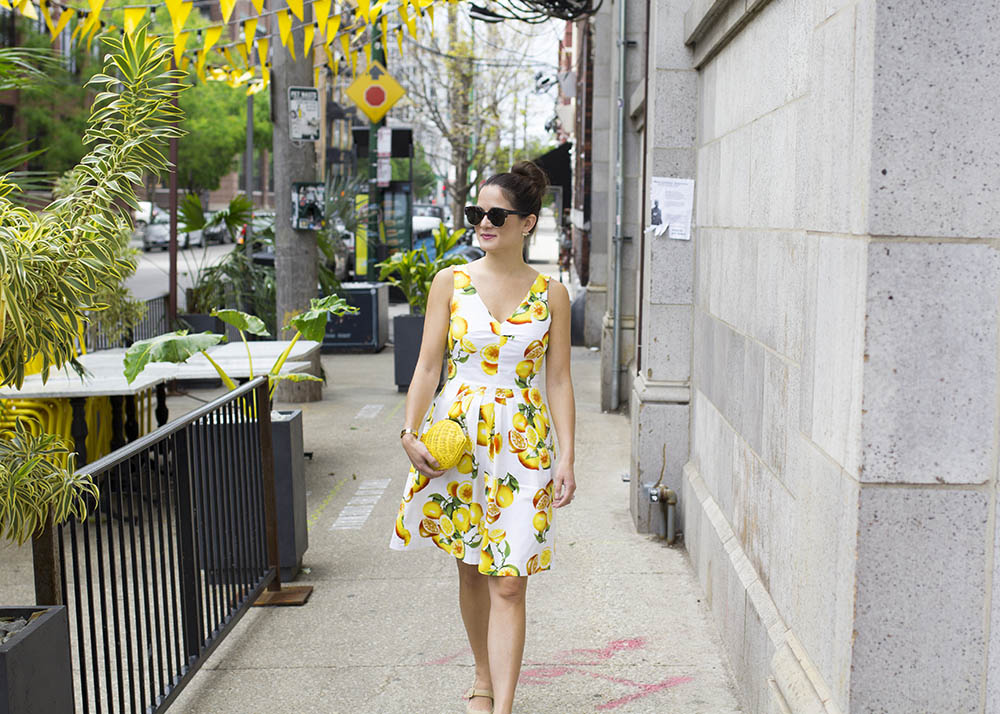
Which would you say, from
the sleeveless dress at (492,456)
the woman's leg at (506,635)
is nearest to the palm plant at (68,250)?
the sleeveless dress at (492,456)

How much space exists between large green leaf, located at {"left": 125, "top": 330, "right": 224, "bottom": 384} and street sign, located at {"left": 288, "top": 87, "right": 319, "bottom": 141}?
5.54 metres

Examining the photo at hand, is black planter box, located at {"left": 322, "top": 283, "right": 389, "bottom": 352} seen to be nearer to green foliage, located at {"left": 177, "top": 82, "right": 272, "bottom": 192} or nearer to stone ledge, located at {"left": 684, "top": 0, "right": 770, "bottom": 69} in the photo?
stone ledge, located at {"left": 684, "top": 0, "right": 770, "bottom": 69}

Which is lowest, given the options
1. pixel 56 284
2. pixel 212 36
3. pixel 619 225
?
pixel 56 284

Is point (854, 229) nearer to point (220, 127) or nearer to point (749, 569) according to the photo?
point (749, 569)

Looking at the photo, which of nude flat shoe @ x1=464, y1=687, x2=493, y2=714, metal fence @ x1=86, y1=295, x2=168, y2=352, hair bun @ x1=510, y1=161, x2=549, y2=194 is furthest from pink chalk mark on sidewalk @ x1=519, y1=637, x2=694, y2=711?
metal fence @ x1=86, y1=295, x2=168, y2=352

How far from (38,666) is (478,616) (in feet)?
6.17

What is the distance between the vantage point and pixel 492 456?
4.15m

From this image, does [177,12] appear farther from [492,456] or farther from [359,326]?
[359,326]

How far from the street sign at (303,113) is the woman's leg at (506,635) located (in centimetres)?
820

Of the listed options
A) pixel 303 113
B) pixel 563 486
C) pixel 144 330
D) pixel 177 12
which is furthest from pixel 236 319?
pixel 144 330

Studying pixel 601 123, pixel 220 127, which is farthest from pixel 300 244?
pixel 220 127

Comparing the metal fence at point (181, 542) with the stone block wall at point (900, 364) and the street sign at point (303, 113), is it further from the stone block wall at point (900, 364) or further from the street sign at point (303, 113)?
the street sign at point (303, 113)

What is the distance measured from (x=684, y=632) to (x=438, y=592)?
1.31 m

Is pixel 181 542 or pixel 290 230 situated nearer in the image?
pixel 181 542
